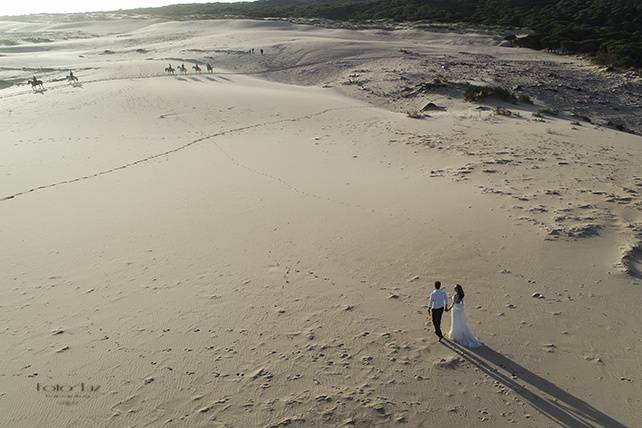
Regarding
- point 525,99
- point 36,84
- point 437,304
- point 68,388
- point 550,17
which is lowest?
point 68,388

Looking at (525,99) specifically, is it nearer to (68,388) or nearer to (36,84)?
(68,388)

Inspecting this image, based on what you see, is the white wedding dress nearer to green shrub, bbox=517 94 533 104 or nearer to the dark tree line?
green shrub, bbox=517 94 533 104

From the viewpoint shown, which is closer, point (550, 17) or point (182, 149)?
point (182, 149)

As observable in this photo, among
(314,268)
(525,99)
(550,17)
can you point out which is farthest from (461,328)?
(550,17)

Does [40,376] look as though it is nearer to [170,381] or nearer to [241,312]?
[170,381]

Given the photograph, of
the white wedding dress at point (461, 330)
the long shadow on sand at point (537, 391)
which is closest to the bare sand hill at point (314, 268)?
the long shadow on sand at point (537, 391)

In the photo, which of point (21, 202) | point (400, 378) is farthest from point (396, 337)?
point (21, 202)

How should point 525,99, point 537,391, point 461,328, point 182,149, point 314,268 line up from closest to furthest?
point 537,391 < point 461,328 < point 314,268 < point 182,149 < point 525,99
